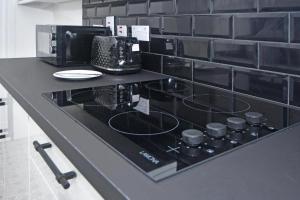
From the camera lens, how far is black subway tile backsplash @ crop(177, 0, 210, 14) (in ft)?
3.39

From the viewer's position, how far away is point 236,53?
95 centimetres

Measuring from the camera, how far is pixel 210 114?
0.77 metres

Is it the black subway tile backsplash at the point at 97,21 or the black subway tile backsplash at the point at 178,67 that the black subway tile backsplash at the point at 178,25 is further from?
the black subway tile backsplash at the point at 97,21

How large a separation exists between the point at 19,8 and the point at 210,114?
2120 mm

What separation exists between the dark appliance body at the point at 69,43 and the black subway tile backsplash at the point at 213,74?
0.60m

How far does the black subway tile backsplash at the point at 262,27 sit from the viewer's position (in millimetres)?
799

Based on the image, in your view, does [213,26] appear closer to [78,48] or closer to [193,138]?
[193,138]

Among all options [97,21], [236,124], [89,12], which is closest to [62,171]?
[236,124]

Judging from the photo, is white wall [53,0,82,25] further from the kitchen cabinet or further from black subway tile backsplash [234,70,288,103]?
black subway tile backsplash [234,70,288,103]

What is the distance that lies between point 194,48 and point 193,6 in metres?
0.16

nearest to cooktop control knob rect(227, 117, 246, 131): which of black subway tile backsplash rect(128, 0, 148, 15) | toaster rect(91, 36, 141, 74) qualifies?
toaster rect(91, 36, 141, 74)

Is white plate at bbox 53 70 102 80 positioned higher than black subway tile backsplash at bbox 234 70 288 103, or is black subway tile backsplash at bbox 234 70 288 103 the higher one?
white plate at bbox 53 70 102 80

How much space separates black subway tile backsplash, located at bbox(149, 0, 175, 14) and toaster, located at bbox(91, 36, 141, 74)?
17cm

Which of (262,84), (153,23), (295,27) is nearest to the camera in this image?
(295,27)
